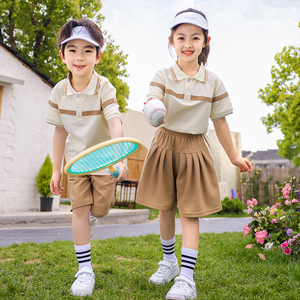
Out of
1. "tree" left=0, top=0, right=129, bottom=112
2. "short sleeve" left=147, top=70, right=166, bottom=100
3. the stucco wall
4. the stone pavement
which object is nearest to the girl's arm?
"short sleeve" left=147, top=70, right=166, bottom=100

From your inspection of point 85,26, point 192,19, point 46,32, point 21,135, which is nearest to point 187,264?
point 192,19

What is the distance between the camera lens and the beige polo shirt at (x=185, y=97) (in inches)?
87.3

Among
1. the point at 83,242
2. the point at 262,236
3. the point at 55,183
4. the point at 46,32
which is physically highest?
the point at 46,32

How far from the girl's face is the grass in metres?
1.53

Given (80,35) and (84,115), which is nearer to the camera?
(80,35)

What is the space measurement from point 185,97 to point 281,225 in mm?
2129

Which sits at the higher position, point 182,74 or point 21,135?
point 21,135

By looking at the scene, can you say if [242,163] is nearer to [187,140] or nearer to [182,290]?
[187,140]

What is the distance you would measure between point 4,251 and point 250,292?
255 centimetres

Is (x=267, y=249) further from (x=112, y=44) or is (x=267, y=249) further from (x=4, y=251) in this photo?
(x=112, y=44)

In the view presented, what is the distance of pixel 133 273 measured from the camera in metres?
2.61

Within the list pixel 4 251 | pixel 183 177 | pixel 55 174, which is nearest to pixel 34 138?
pixel 4 251

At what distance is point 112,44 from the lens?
36.3 feet

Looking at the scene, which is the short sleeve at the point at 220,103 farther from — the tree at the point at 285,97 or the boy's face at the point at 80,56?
the tree at the point at 285,97
